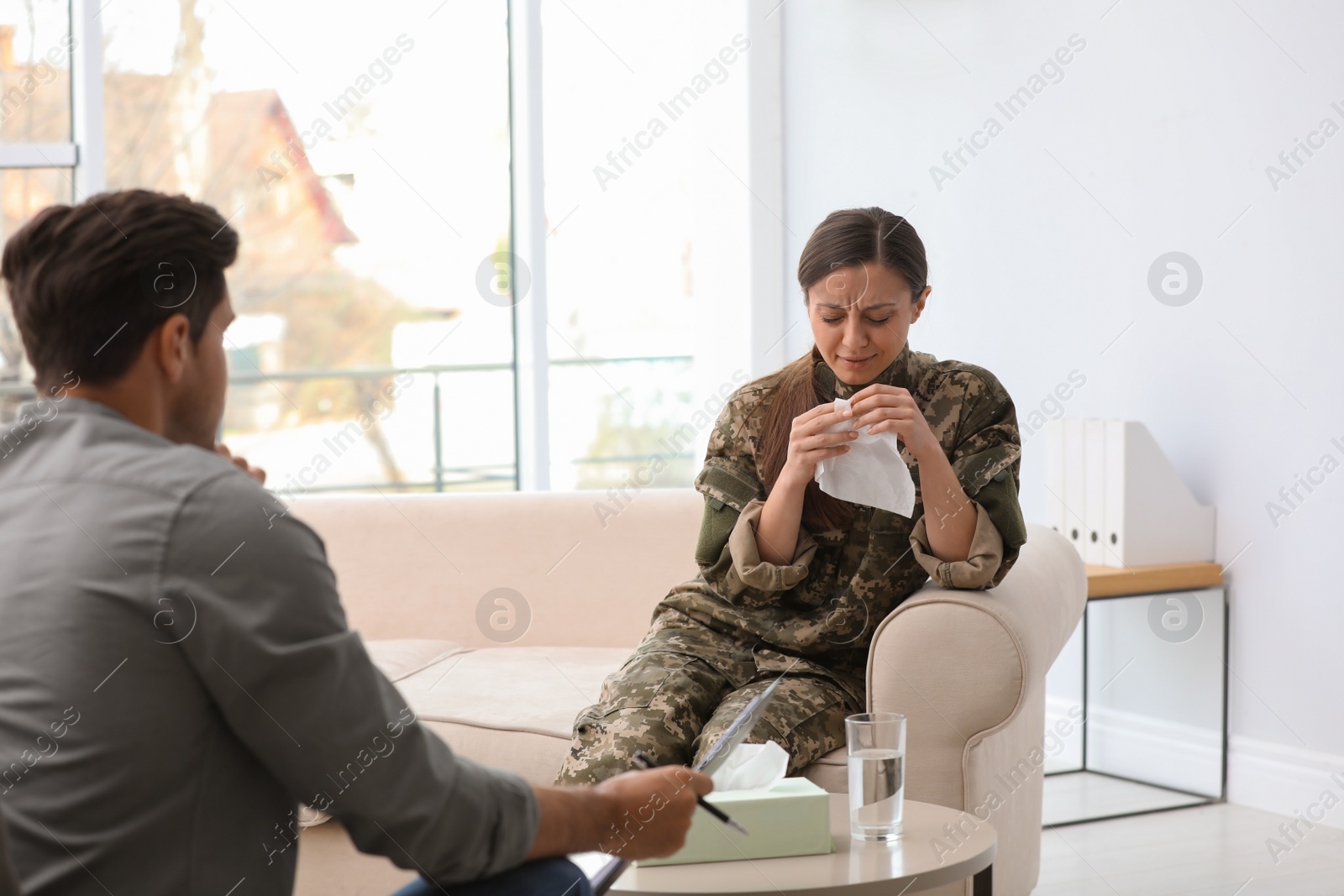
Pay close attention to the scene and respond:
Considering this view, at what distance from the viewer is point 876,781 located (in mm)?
1290

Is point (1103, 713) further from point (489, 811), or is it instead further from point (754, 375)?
point (489, 811)

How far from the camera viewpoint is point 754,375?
434 centimetres

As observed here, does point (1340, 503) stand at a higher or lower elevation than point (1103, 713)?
higher

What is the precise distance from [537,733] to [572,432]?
10.5 ft

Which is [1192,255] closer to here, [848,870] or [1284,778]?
[1284,778]

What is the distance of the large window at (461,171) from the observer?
4184 mm

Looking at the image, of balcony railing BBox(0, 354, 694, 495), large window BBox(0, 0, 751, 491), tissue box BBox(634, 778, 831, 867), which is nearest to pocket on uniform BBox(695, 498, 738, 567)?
tissue box BBox(634, 778, 831, 867)

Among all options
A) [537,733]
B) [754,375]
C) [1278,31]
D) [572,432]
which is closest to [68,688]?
[537,733]

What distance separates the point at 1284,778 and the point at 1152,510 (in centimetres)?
60

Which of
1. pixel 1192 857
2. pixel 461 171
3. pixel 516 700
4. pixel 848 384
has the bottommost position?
pixel 1192 857

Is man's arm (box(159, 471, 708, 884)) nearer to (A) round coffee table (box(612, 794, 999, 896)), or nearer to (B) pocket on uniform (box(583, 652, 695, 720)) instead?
(A) round coffee table (box(612, 794, 999, 896))

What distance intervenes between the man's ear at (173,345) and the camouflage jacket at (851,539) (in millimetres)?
1074

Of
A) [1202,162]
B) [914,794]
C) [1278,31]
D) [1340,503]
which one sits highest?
[1278,31]

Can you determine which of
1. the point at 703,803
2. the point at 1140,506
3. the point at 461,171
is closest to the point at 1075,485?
the point at 1140,506
